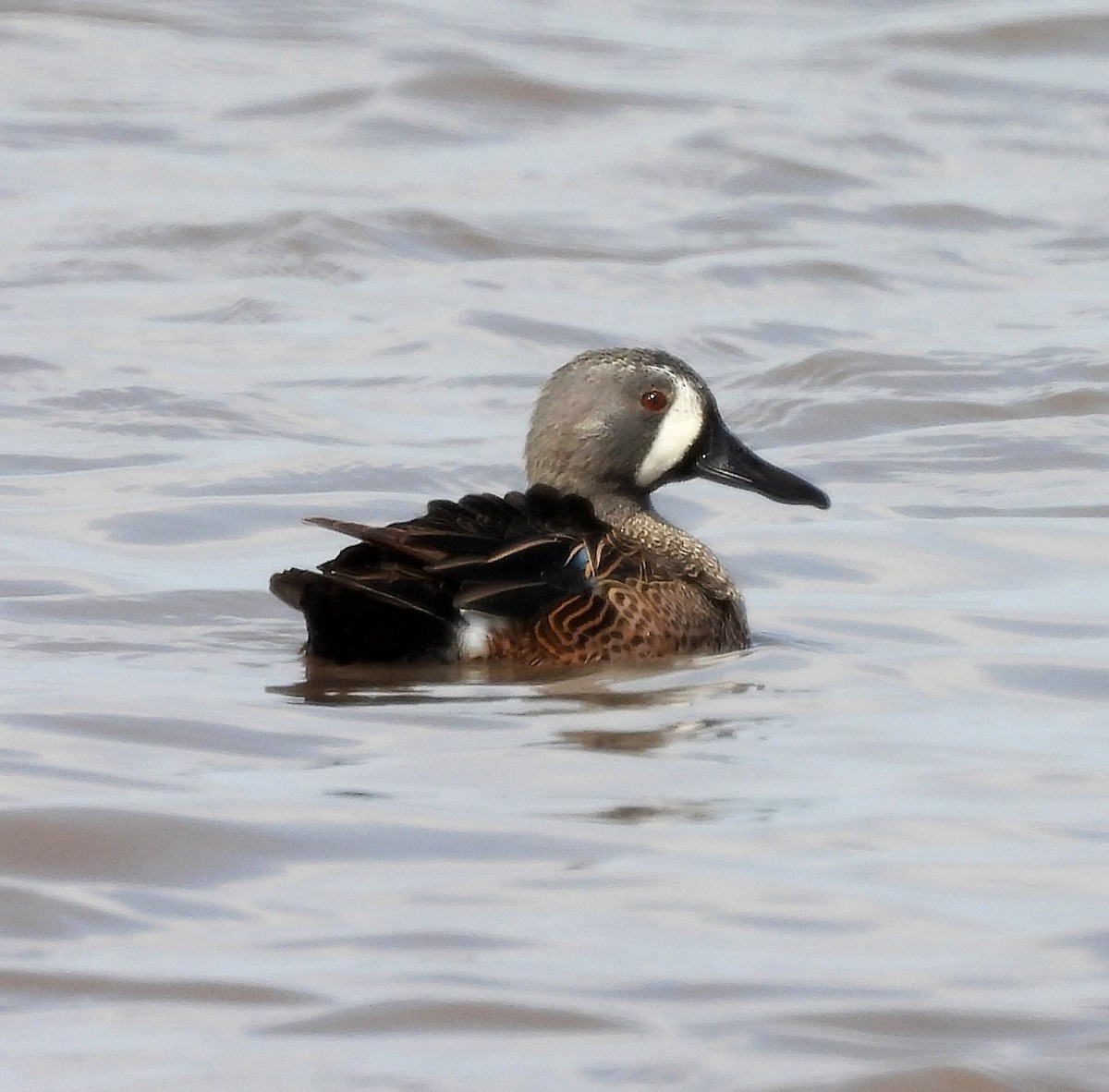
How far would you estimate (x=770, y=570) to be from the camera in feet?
28.1

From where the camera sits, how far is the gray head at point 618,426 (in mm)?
7543

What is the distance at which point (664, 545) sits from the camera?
7.47m

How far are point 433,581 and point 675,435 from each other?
1.34 meters

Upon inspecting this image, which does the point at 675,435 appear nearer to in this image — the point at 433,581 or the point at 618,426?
the point at 618,426

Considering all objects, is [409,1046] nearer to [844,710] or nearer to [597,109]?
[844,710]

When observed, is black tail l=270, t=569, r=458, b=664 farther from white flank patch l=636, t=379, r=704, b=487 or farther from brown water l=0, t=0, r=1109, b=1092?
white flank patch l=636, t=379, r=704, b=487

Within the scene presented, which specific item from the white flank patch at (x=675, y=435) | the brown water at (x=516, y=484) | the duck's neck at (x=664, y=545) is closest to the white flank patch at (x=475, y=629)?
the brown water at (x=516, y=484)

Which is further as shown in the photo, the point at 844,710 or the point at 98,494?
the point at 98,494

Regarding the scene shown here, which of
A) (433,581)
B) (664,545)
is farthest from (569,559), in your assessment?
(664,545)

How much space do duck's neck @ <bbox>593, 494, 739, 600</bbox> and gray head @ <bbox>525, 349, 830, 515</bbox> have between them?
0.06ft

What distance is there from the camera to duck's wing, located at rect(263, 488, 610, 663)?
6.55 meters

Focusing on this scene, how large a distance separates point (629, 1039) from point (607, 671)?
275cm

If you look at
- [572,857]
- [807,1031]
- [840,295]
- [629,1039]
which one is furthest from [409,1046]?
[840,295]

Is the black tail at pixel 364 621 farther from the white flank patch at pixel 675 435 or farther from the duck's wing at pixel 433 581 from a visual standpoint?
the white flank patch at pixel 675 435
